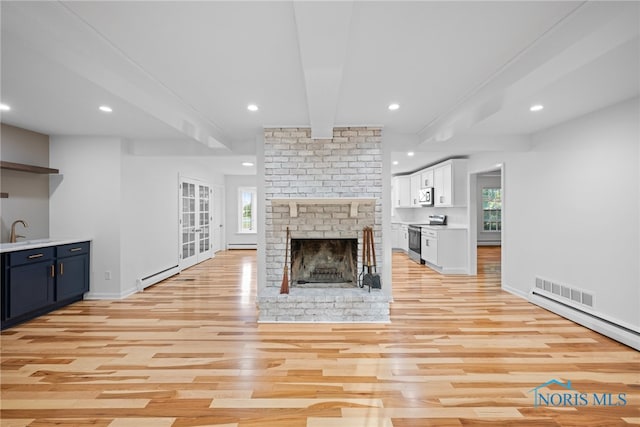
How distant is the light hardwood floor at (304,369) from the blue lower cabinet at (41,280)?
0.19 m

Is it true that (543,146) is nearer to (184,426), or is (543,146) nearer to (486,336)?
(486,336)

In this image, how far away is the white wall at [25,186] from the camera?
12.7 ft

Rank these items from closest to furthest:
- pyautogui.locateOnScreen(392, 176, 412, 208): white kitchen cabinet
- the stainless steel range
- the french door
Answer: the french door
the stainless steel range
pyautogui.locateOnScreen(392, 176, 412, 208): white kitchen cabinet

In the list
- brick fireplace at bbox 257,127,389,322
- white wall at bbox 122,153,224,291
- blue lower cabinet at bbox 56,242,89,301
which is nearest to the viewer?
blue lower cabinet at bbox 56,242,89,301

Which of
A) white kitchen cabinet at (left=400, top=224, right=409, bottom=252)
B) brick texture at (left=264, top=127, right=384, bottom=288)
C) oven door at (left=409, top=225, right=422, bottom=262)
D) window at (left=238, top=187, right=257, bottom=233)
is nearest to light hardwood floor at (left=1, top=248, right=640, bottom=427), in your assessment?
brick texture at (left=264, top=127, right=384, bottom=288)

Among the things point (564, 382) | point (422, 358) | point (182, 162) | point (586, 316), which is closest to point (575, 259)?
point (586, 316)

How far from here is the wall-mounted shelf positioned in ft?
12.0

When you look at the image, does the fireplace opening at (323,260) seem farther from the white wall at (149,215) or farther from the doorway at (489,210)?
the doorway at (489,210)

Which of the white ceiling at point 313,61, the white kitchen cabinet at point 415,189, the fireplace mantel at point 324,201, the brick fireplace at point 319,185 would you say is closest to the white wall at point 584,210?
A: the white ceiling at point 313,61

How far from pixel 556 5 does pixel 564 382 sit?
2.62 metres

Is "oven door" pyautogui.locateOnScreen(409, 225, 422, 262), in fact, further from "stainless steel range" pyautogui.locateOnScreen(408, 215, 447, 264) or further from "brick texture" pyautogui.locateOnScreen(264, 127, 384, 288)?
"brick texture" pyautogui.locateOnScreen(264, 127, 384, 288)

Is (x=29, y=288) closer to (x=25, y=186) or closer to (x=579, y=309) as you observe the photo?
(x=25, y=186)

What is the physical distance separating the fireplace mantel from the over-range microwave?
12.2ft

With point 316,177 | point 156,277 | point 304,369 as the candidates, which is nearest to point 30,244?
point 156,277
